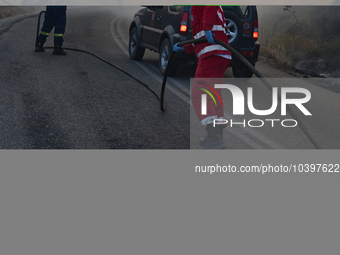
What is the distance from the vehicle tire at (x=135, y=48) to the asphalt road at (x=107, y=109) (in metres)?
0.39

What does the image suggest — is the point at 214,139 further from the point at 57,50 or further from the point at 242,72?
the point at 57,50

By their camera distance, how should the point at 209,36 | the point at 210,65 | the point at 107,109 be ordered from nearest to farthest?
the point at 209,36, the point at 210,65, the point at 107,109

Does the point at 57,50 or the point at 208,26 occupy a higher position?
the point at 208,26

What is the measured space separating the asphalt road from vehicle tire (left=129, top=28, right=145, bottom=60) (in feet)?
1.27

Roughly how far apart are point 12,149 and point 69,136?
71 centimetres

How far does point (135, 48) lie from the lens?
10.4 m

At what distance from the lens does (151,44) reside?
9.51 meters

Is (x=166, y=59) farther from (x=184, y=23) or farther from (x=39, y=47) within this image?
(x=39, y=47)

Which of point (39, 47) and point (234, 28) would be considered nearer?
point (234, 28)

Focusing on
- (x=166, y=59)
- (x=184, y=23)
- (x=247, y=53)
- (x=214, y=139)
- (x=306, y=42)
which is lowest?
(x=306, y=42)

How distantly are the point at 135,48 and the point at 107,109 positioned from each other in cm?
470

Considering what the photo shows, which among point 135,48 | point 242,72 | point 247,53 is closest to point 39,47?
point 135,48

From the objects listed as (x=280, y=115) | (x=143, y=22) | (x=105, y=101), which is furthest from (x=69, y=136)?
(x=143, y=22)

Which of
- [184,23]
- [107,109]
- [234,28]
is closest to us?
[107,109]
